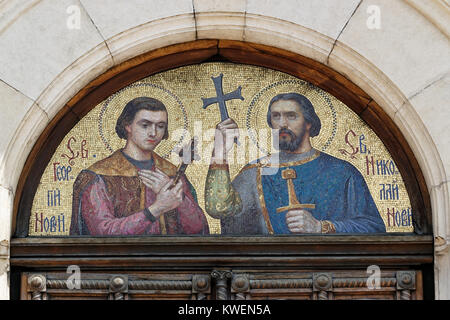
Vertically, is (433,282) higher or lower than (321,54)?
lower

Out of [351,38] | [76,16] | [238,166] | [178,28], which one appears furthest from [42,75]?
[351,38]

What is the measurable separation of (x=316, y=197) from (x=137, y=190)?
1274mm

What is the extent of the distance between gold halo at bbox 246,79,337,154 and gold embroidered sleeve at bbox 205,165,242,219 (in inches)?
13.3

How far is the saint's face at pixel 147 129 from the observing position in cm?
773

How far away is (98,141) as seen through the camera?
25.3ft

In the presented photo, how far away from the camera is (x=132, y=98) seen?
780 cm

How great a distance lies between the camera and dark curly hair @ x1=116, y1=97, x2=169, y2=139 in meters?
7.75

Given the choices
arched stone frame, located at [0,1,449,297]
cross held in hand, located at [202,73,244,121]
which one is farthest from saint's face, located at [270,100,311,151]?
arched stone frame, located at [0,1,449,297]

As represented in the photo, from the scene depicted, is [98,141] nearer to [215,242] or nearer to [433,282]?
[215,242]

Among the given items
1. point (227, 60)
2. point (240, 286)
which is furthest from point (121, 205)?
point (227, 60)

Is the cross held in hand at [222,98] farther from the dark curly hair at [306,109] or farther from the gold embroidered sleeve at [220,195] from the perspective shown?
the gold embroidered sleeve at [220,195]

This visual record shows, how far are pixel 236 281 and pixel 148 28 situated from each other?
188cm

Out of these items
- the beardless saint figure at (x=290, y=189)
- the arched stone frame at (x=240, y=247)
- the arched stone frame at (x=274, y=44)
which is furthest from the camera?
the beardless saint figure at (x=290, y=189)

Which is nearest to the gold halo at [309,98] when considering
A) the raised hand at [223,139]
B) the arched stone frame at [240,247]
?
the raised hand at [223,139]
